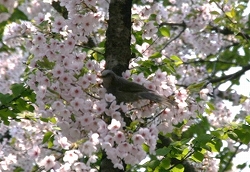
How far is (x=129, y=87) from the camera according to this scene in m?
3.43

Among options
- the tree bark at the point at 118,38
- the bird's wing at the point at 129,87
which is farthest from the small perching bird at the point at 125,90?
the tree bark at the point at 118,38

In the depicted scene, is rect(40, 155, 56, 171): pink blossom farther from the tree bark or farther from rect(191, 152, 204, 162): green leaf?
rect(191, 152, 204, 162): green leaf

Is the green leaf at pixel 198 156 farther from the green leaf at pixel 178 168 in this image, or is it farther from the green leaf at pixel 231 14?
the green leaf at pixel 231 14

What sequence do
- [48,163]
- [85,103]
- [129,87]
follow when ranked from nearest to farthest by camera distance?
[48,163], [85,103], [129,87]

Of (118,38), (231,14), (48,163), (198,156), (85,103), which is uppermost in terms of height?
(231,14)

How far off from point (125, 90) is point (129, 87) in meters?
0.04

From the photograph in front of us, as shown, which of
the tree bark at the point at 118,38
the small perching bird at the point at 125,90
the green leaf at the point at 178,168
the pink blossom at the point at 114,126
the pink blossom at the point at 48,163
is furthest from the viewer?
the green leaf at the point at 178,168

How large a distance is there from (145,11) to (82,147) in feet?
6.14

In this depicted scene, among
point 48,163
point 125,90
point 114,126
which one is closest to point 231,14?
point 125,90

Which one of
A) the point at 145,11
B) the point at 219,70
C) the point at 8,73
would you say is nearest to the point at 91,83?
the point at 145,11

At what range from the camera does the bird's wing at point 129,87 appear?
11.2 ft

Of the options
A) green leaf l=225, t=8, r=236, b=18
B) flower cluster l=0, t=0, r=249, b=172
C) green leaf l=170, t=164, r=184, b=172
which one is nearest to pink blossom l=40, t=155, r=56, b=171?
flower cluster l=0, t=0, r=249, b=172

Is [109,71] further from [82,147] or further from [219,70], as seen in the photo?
[219,70]

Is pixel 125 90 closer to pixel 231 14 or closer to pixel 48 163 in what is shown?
pixel 48 163
